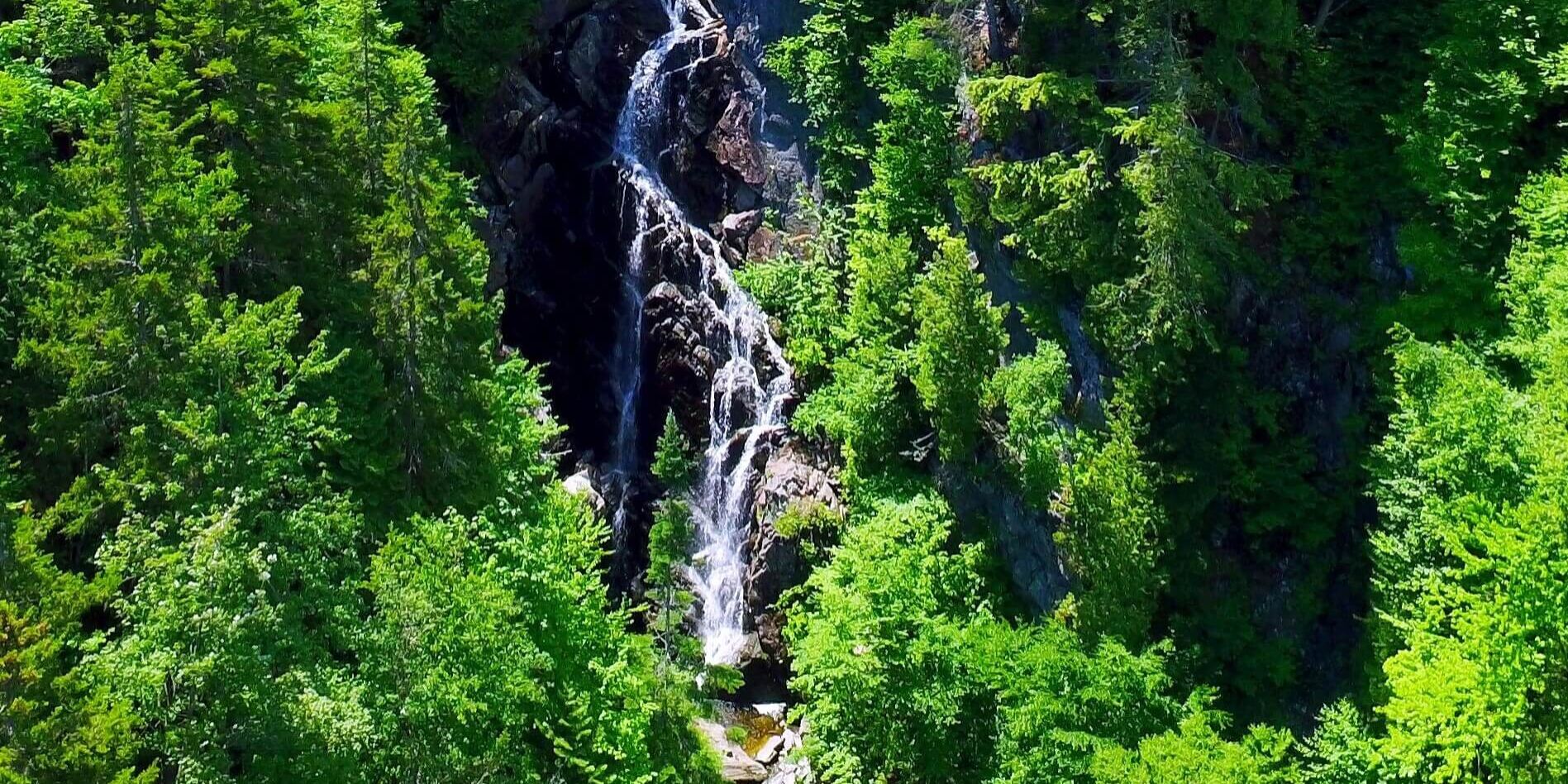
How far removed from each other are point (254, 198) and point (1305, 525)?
20.6 m

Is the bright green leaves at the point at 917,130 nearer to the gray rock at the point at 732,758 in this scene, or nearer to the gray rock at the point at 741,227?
the gray rock at the point at 741,227

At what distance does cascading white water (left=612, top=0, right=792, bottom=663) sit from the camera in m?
30.5

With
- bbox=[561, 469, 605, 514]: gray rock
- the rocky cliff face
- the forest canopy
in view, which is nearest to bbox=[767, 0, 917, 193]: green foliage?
the rocky cliff face

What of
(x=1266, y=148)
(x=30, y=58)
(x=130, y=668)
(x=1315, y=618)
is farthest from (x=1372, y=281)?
(x=30, y=58)

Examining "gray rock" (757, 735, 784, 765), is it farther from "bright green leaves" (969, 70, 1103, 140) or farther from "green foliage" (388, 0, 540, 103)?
"green foliage" (388, 0, 540, 103)

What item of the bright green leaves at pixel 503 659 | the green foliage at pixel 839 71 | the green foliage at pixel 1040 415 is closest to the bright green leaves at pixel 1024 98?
the green foliage at pixel 1040 415

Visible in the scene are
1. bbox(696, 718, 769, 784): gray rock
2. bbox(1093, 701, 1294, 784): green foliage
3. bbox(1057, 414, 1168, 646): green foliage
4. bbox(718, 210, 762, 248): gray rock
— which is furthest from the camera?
bbox(718, 210, 762, 248): gray rock

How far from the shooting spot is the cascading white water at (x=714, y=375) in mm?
30516

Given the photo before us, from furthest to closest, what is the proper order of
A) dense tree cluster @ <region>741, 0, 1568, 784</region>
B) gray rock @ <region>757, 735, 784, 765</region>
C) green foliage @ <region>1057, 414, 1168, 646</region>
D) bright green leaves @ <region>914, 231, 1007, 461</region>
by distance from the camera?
gray rock @ <region>757, 735, 784, 765</region>, bright green leaves @ <region>914, 231, 1007, 461</region>, green foliage @ <region>1057, 414, 1168, 646</region>, dense tree cluster @ <region>741, 0, 1568, 784</region>

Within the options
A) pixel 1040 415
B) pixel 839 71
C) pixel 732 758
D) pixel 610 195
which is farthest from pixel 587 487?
pixel 1040 415

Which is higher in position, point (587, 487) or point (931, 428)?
point (931, 428)

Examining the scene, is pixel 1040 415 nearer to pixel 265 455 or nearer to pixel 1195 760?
pixel 1195 760

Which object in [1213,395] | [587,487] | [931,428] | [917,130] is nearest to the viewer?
[1213,395]

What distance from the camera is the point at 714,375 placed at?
3183cm
